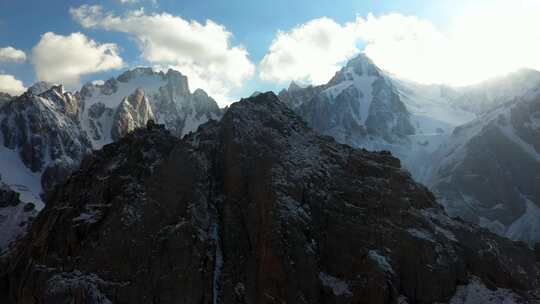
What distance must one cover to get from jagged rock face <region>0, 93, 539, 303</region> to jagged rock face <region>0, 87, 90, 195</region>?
112 metres

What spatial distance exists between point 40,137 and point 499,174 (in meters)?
141

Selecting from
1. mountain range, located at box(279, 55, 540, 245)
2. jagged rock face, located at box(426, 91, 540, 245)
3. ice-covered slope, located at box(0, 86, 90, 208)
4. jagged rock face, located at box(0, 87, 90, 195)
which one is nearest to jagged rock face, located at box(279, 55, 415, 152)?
mountain range, located at box(279, 55, 540, 245)

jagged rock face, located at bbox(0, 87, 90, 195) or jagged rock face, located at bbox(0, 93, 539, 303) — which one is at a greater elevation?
jagged rock face, located at bbox(0, 87, 90, 195)

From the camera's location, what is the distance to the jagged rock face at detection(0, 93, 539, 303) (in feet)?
136

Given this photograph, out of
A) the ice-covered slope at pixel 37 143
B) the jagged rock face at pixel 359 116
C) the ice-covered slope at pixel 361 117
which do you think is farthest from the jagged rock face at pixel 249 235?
the jagged rock face at pixel 359 116

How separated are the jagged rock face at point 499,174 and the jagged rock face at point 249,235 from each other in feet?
244

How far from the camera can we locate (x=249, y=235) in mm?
45688

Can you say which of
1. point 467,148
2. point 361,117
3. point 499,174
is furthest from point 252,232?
point 361,117

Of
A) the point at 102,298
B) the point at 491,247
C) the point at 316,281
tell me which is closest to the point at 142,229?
the point at 102,298

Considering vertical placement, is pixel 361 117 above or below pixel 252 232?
above

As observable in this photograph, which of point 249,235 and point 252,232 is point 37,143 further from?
point 252,232

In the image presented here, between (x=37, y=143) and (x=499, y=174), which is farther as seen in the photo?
(x=37, y=143)

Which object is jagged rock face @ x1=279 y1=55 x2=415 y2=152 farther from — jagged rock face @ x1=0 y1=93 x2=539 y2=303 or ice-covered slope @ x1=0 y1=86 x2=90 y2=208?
jagged rock face @ x1=0 y1=93 x2=539 y2=303

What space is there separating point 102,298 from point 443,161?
13228 cm
